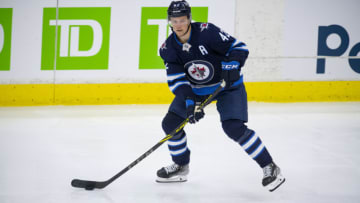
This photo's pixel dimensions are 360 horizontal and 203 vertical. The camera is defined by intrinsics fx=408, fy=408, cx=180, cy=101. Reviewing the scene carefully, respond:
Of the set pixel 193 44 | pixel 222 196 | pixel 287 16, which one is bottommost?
pixel 222 196

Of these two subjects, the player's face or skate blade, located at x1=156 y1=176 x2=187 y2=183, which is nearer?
the player's face

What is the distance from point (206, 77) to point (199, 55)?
0.47 ft

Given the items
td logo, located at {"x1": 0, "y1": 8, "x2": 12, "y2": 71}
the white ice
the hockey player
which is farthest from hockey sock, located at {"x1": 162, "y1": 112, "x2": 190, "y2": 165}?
td logo, located at {"x1": 0, "y1": 8, "x2": 12, "y2": 71}

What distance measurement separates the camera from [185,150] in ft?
8.09

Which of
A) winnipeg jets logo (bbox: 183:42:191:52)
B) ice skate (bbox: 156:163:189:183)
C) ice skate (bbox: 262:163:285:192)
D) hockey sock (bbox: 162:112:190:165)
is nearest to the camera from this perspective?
ice skate (bbox: 262:163:285:192)

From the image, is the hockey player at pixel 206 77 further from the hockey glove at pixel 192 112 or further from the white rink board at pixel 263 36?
the white rink board at pixel 263 36

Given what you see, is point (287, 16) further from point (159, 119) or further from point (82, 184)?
point (82, 184)

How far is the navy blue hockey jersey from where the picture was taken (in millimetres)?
2236

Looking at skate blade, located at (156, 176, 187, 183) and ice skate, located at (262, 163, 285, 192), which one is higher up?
ice skate, located at (262, 163, 285, 192)

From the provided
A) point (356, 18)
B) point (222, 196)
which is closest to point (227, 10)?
point (356, 18)

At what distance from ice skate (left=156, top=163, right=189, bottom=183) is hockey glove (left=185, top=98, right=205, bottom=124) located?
0.43m

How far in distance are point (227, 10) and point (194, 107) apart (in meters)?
3.39

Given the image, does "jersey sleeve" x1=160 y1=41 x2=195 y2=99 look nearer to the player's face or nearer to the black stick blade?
the player's face

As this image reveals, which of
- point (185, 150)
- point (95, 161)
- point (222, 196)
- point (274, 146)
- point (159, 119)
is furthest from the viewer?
point (159, 119)
